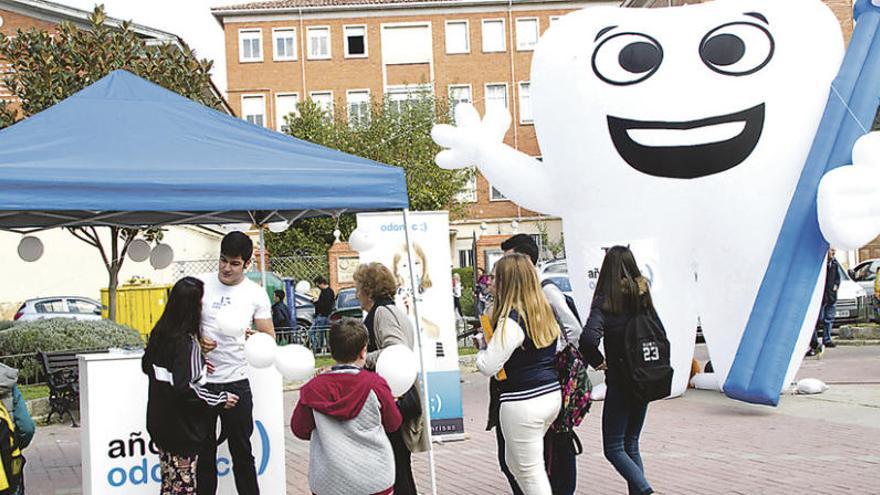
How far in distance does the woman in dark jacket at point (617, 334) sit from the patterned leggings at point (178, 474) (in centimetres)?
231

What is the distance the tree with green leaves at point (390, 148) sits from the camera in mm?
36531

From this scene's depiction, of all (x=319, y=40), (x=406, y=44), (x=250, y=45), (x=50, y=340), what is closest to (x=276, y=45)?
(x=250, y=45)

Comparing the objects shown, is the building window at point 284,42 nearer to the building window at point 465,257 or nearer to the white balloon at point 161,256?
the building window at point 465,257

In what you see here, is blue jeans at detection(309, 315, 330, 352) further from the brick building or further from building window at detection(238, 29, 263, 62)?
building window at detection(238, 29, 263, 62)

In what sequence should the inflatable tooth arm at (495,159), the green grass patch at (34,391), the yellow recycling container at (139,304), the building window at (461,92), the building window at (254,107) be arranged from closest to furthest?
1. the inflatable tooth arm at (495,159)
2. the green grass patch at (34,391)
3. the yellow recycling container at (139,304)
4. the building window at (461,92)
5. the building window at (254,107)

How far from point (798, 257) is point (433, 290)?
143 inches

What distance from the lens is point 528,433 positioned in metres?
5.38

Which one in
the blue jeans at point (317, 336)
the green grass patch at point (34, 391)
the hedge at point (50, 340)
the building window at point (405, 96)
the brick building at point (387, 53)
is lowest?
the green grass patch at point (34, 391)

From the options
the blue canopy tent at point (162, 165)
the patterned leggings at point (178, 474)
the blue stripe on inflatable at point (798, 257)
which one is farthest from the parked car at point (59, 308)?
the patterned leggings at point (178, 474)

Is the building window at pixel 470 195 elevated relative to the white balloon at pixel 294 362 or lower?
elevated

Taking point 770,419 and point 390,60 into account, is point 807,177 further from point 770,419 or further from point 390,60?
A: point 390,60

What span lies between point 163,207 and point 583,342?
8.18 feet

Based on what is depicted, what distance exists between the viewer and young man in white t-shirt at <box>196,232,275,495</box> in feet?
19.3

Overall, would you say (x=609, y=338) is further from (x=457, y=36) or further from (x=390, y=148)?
(x=457, y=36)
